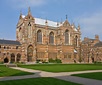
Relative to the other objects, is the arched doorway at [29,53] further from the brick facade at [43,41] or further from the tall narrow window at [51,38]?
the tall narrow window at [51,38]

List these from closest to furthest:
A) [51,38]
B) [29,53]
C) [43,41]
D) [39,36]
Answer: [29,53] → [39,36] → [43,41] → [51,38]

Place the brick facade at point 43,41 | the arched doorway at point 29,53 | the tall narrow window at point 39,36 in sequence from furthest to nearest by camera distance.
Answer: the tall narrow window at point 39,36 < the arched doorway at point 29,53 < the brick facade at point 43,41

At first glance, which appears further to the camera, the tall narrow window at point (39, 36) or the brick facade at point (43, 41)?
the tall narrow window at point (39, 36)

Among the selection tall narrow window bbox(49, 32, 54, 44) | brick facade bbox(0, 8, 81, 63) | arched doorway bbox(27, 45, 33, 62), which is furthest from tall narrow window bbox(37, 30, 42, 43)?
arched doorway bbox(27, 45, 33, 62)

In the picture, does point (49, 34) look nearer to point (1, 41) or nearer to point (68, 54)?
point (68, 54)

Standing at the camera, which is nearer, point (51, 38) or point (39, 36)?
point (39, 36)

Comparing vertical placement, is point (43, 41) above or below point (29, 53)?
above

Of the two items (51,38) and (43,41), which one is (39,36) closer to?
(43,41)

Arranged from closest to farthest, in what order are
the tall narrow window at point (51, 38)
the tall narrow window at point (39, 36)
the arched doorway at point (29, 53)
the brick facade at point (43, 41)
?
1. the brick facade at point (43, 41)
2. the arched doorway at point (29, 53)
3. the tall narrow window at point (39, 36)
4. the tall narrow window at point (51, 38)

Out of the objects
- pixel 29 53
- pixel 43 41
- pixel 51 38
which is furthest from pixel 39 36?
pixel 29 53

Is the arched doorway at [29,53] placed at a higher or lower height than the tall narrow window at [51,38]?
lower

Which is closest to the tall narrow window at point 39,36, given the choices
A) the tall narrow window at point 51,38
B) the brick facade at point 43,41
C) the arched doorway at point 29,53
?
the brick facade at point 43,41

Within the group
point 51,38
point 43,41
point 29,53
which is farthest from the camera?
point 51,38

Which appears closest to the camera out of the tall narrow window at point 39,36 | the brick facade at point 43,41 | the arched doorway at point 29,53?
the brick facade at point 43,41
